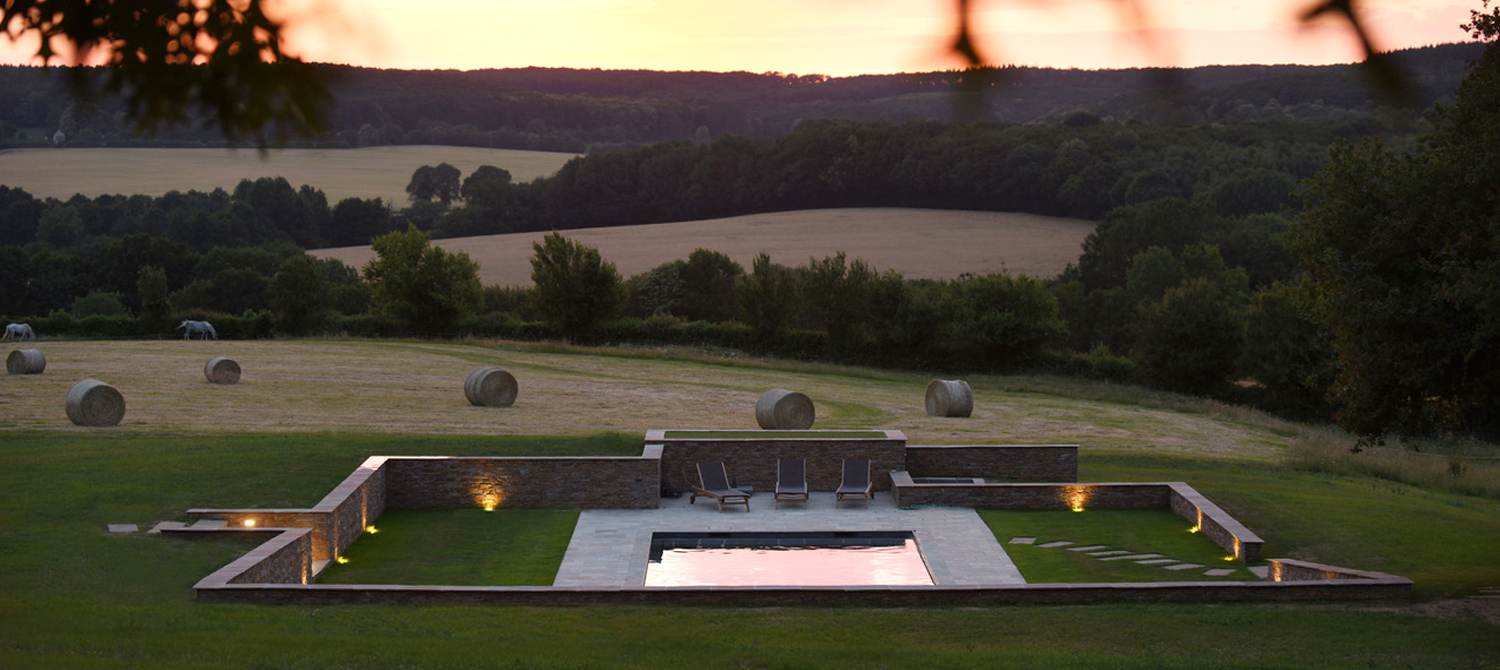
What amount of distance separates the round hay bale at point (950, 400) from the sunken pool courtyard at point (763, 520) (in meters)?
9.68

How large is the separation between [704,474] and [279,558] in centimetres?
900

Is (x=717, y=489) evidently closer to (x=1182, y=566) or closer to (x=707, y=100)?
(x=1182, y=566)

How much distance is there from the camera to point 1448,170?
542 inches

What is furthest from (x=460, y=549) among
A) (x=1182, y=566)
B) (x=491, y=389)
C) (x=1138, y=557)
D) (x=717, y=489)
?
(x=491, y=389)

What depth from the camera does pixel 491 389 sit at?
3275cm

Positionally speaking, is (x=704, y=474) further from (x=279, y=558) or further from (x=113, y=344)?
(x=113, y=344)

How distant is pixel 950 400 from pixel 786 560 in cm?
1638

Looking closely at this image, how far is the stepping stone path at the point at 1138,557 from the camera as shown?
16.8 metres

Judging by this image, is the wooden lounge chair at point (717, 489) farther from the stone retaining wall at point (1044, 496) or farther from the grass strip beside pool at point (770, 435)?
the stone retaining wall at point (1044, 496)

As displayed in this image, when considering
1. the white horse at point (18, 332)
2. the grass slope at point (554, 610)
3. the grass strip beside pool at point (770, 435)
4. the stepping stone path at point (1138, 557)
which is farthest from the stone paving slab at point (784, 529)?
the white horse at point (18, 332)

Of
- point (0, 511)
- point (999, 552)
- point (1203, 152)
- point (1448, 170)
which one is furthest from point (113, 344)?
point (1203, 152)

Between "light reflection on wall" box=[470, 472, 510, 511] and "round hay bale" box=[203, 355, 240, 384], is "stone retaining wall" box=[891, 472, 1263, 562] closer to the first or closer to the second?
"light reflection on wall" box=[470, 472, 510, 511]

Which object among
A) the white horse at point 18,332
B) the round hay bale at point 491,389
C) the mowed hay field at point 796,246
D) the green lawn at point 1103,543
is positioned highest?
the mowed hay field at point 796,246

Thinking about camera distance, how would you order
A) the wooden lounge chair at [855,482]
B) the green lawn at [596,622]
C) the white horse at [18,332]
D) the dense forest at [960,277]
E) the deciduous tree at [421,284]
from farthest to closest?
the deciduous tree at [421,284], the white horse at [18,332], the wooden lounge chair at [855,482], the green lawn at [596,622], the dense forest at [960,277]
